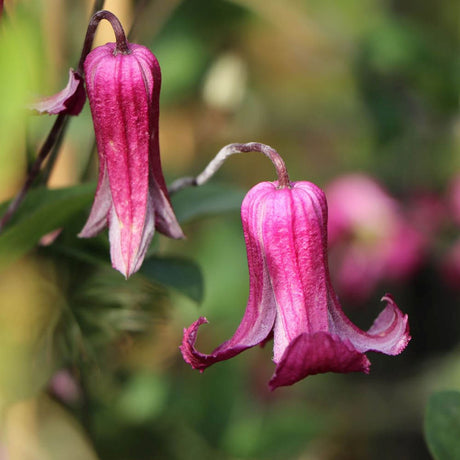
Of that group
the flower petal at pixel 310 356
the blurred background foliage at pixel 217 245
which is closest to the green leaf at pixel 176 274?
the blurred background foliage at pixel 217 245

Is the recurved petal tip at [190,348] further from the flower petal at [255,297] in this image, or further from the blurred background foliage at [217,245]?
the blurred background foliage at [217,245]

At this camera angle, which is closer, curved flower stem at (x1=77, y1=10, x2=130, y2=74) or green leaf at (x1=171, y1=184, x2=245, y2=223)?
curved flower stem at (x1=77, y1=10, x2=130, y2=74)

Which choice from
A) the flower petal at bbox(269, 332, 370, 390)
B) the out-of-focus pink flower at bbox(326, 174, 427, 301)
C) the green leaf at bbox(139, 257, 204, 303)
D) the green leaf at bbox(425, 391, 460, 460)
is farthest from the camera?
the out-of-focus pink flower at bbox(326, 174, 427, 301)

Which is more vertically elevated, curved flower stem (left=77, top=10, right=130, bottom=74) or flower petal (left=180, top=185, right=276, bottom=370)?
curved flower stem (left=77, top=10, right=130, bottom=74)

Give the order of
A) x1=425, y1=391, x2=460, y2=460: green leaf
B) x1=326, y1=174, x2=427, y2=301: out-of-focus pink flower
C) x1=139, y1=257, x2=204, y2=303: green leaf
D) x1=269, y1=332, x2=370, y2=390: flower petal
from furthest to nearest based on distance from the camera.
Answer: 1. x1=326, y1=174, x2=427, y2=301: out-of-focus pink flower
2. x1=139, y1=257, x2=204, y2=303: green leaf
3. x1=425, y1=391, x2=460, y2=460: green leaf
4. x1=269, y1=332, x2=370, y2=390: flower petal

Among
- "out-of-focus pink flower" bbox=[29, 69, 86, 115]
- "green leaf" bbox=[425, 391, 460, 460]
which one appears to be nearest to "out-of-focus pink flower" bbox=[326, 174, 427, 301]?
"green leaf" bbox=[425, 391, 460, 460]

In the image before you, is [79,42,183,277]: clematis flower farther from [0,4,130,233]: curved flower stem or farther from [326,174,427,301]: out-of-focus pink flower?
[326,174,427,301]: out-of-focus pink flower
